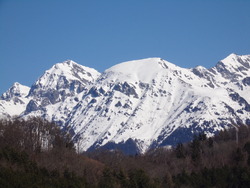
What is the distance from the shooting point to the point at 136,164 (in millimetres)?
187125

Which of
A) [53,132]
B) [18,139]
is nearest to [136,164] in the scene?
[53,132]

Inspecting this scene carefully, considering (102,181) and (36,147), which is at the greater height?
(36,147)

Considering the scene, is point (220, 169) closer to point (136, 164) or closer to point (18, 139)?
point (136, 164)

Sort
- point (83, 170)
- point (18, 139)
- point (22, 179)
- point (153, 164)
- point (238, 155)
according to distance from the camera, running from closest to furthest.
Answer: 1. point (22, 179)
2. point (83, 170)
3. point (18, 139)
4. point (238, 155)
5. point (153, 164)

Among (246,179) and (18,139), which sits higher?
(18,139)

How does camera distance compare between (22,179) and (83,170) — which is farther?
(83,170)

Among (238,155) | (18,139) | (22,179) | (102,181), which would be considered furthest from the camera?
(238,155)

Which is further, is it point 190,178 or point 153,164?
point 153,164

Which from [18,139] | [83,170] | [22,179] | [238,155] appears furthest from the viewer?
[238,155]

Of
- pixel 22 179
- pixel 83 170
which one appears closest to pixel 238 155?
pixel 83 170

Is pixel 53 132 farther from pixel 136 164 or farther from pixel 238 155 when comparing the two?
pixel 238 155

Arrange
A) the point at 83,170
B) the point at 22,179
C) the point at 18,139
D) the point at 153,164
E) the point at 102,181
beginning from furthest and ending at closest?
the point at 153,164
the point at 18,139
the point at 83,170
the point at 102,181
the point at 22,179

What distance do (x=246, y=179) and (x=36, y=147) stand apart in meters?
54.0

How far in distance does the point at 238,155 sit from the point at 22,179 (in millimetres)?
87700
